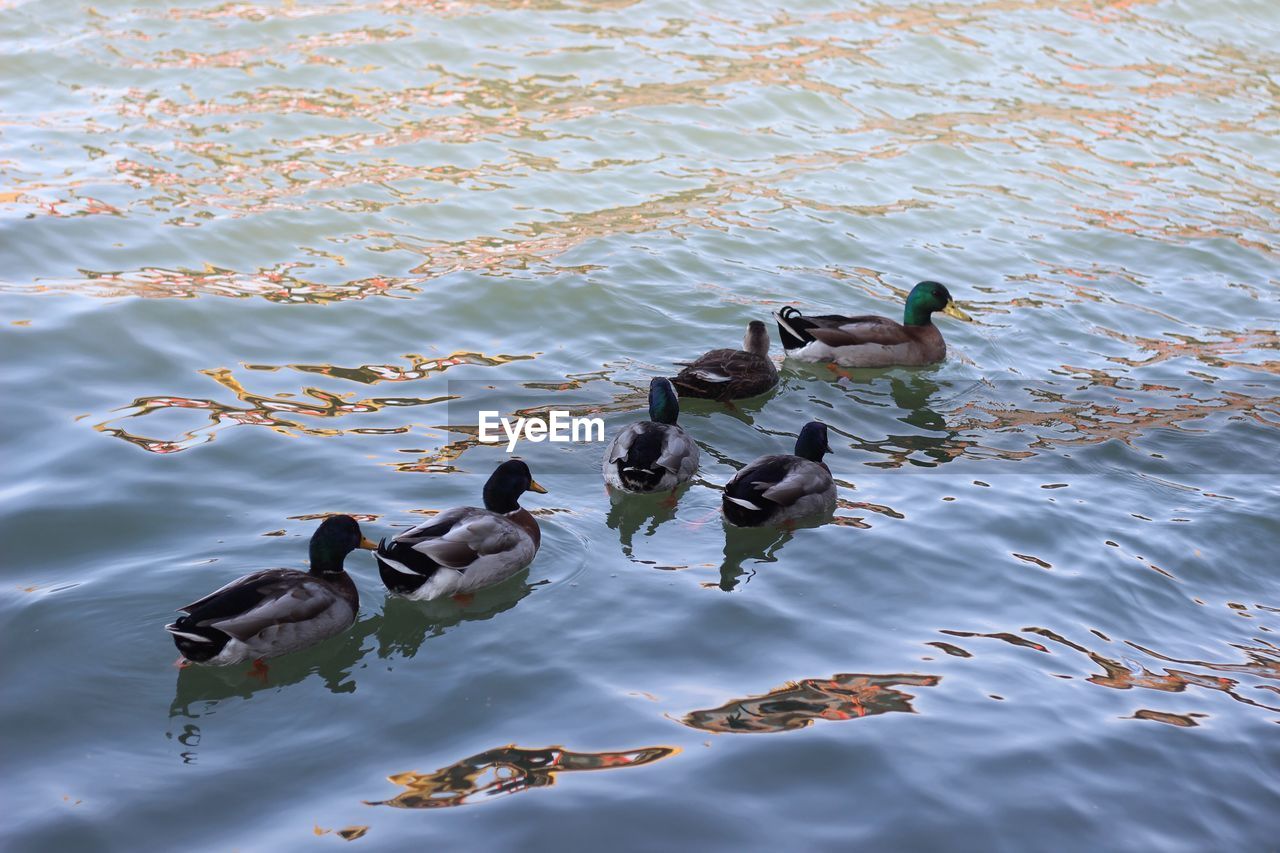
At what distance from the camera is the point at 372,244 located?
1323 centimetres

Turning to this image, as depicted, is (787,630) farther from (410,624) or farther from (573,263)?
(573,263)

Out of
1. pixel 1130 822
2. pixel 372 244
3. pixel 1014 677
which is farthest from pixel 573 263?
pixel 1130 822

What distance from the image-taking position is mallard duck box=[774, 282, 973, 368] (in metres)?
11.8

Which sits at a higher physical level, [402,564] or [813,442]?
[402,564]

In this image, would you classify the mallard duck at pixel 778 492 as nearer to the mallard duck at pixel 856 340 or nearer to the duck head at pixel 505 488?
the duck head at pixel 505 488

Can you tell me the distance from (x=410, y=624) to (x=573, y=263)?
21.7 feet

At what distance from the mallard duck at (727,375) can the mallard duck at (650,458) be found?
Result: 3.47 ft

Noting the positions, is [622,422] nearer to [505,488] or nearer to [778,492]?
[778,492]

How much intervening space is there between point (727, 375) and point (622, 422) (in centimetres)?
109

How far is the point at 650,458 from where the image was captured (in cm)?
873

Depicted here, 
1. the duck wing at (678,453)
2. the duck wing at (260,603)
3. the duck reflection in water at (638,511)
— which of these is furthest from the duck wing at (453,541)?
the duck wing at (678,453)

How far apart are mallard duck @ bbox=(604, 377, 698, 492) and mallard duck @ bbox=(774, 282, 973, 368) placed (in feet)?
8.96

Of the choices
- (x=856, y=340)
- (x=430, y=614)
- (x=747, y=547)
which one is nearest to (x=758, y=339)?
(x=856, y=340)

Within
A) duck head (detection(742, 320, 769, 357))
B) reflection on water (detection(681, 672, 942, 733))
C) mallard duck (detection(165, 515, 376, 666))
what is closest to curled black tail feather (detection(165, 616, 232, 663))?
mallard duck (detection(165, 515, 376, 666))
